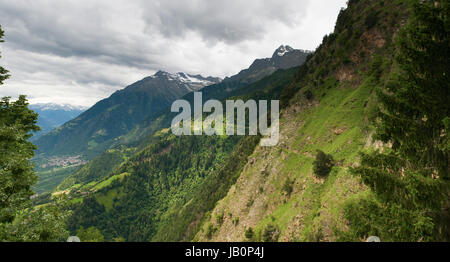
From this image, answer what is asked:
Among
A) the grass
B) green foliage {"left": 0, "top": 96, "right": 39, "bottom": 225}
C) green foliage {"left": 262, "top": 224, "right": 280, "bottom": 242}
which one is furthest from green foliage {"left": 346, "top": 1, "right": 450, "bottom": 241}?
green foliage {"left": 262, "top": 224, "right": 280, "bottom": 242}

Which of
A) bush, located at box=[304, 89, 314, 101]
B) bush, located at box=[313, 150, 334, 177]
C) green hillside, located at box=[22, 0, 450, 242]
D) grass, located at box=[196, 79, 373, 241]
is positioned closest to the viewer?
A: green hillside, located at box=[22, 0, 450, 242]

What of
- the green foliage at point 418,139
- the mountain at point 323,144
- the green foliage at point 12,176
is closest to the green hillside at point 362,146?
the green foliage at point 418,139

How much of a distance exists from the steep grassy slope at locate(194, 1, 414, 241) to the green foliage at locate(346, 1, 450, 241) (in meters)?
18.3

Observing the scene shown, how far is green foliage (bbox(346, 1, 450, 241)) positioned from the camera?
900 cm

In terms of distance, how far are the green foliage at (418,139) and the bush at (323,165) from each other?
92.5ft

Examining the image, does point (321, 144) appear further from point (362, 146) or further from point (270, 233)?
point (270, 233)

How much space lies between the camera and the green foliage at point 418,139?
29.5 feet

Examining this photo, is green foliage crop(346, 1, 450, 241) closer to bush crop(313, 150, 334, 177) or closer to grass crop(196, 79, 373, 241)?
grass crop(196, 79, 373, 241)

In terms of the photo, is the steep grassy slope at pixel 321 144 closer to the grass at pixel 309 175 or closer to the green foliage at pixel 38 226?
the grass at pixel 309 175

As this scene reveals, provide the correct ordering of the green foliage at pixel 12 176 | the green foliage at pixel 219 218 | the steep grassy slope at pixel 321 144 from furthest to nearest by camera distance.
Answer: the green foliage at pixel 219 218 < the steep grassy slope at pixel 321 144 < the green foliage at pixel 12 176

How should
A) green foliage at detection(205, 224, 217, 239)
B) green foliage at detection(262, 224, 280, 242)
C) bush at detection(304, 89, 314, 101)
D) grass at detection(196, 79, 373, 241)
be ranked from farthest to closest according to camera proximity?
green foliage at detection(205, 224, 217, 239), bush at detection(304, 89, 314, 101), green foliage at detection(262, 224, 280, 242), grass at detection(196, 79, 373, 241)
